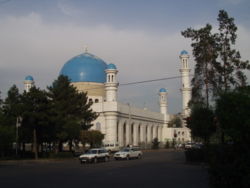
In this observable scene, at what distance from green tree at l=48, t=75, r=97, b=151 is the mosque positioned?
14957mm

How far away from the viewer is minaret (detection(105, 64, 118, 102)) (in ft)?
208

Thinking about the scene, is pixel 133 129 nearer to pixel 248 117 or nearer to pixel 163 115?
pixel 163 115

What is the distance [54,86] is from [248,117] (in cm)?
3352

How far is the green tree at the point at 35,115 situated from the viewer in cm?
3500

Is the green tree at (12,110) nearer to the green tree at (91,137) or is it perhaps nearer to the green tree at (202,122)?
the green tree at (91,137)

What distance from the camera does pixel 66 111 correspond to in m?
39.6

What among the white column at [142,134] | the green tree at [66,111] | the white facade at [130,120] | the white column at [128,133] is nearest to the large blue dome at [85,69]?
the white facade at [130,120]

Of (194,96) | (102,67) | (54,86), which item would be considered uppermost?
(102,67)

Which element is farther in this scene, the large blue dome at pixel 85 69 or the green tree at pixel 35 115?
the large blue dome at pixel 85 69

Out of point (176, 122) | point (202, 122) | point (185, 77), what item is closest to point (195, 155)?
point (202, 122)

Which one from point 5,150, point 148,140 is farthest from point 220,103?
point 148,140

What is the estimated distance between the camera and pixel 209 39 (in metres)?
22.3

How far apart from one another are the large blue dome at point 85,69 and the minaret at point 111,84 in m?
4.44

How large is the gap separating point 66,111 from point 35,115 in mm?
5477
